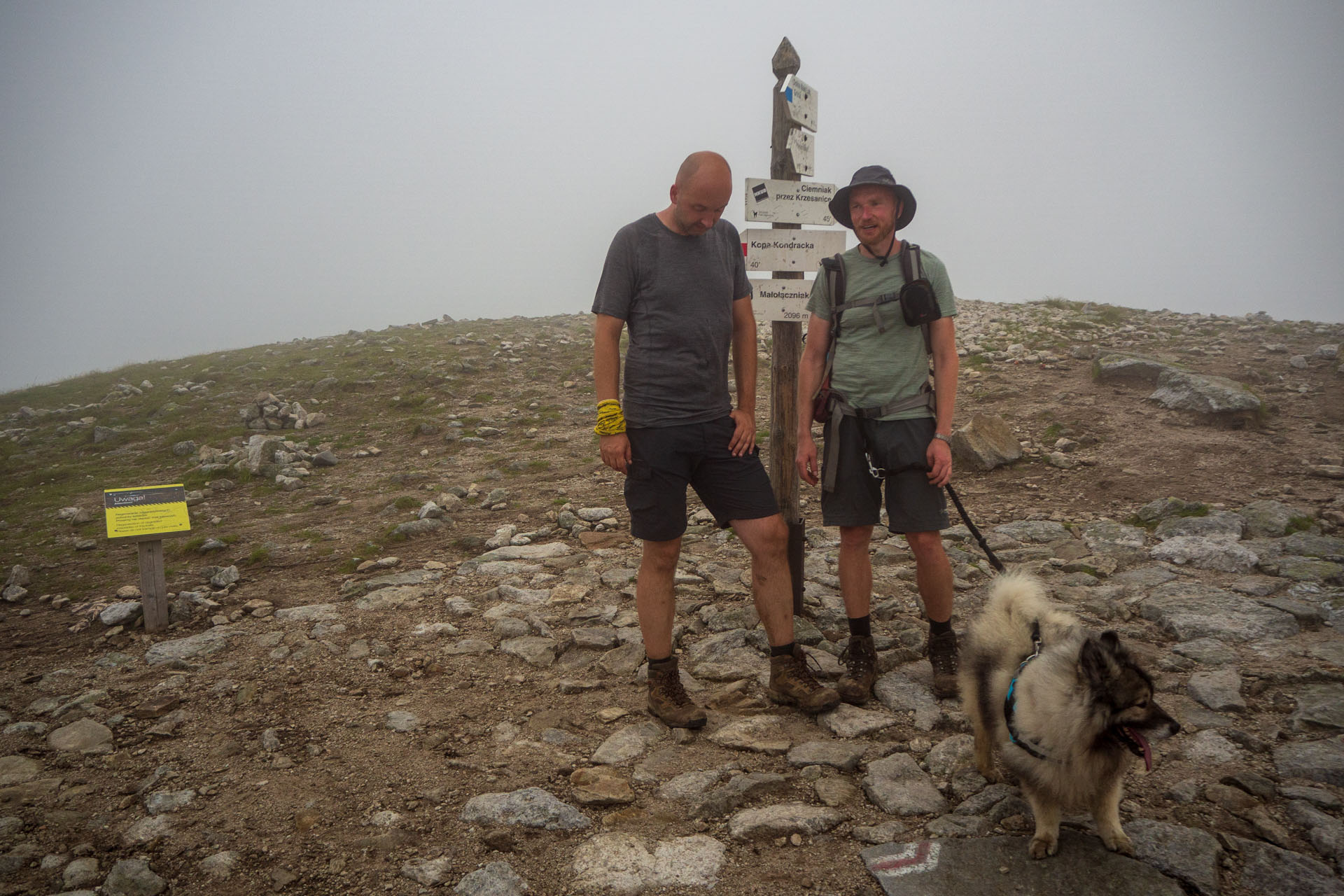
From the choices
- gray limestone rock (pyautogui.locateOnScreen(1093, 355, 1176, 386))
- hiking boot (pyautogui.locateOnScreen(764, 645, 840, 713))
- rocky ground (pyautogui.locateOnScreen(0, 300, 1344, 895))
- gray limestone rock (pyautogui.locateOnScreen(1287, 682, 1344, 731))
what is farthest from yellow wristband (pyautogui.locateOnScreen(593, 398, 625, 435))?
gray limestone rock (pyautogui.locateOnScreen(1093, 355, 1176, 386))

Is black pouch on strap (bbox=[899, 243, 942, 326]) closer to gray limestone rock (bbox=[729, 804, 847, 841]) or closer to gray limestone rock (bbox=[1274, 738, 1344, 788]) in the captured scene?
gray limestone rock (bbox=[729, 804, 847, 841])

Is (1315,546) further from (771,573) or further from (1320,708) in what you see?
(771,573)

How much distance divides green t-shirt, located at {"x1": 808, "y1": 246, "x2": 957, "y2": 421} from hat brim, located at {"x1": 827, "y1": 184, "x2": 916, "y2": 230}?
297mm

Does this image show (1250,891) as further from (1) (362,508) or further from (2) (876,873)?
(1) (362,508)

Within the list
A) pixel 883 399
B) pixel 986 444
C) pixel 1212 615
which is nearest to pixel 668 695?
pixel 883 399

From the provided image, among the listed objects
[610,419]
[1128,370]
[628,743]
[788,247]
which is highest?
[788,247]

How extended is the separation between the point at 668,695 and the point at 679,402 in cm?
168

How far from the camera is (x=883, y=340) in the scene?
428cm

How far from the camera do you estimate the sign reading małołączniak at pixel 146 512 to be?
580 cm

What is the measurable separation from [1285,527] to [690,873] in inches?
242

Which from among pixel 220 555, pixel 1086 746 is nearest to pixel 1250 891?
pixel 1086 746

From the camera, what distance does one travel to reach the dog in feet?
9.10

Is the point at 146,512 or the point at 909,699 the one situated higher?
the point at 146,512

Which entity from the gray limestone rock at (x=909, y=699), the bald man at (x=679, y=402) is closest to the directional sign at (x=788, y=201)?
the bald man at (x=679, y=402)
